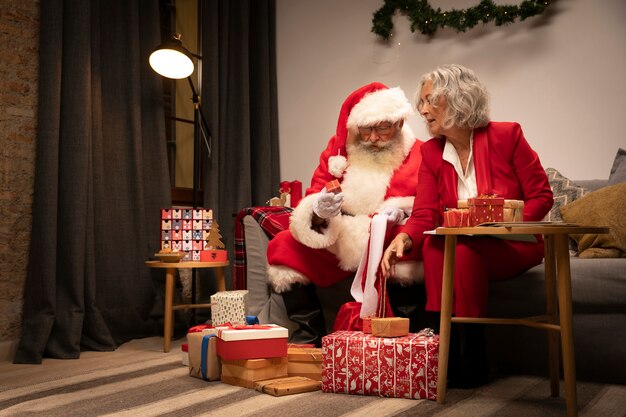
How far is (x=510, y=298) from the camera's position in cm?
237

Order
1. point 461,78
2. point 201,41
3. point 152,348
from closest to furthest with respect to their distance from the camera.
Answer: point 461,78 → point 152,348 → point 201,41

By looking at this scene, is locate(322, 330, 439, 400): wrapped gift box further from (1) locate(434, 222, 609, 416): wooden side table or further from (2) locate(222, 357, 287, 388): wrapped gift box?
(2) locate(222, 357, 287, 388): wrapped gift box

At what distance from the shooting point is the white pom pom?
283 cm

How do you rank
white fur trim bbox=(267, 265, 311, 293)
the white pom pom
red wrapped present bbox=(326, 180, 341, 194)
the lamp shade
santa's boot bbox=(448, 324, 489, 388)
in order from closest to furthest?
1. santa's boot bbox=(448, 324, 489, 388)
2. red wrapped present bbox=(326, 180, 341, 194)
3. white fur trim bbox=(267, 265, 311, 293)
4. the white pom pom
5. the lamp shade

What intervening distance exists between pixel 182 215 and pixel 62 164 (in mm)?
610

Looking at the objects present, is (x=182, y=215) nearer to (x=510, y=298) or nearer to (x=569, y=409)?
(x=510, y=298)

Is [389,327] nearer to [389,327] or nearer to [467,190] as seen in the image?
[389,327]

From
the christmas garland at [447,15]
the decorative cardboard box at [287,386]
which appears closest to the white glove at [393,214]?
the decorative cardboard box at [287,386]

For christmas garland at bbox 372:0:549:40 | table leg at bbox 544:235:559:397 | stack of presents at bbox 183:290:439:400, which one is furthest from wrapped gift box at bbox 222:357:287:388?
christmas garland at bbox 372:0:549:40

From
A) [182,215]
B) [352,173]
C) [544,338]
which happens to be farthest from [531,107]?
[182,215]

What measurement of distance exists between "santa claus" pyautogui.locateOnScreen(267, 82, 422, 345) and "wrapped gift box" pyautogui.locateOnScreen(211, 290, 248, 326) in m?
0.17

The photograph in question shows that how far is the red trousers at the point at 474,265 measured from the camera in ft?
6.63

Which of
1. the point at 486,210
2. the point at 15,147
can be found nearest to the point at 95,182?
the point at 15,147

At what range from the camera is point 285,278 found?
8.54ft
